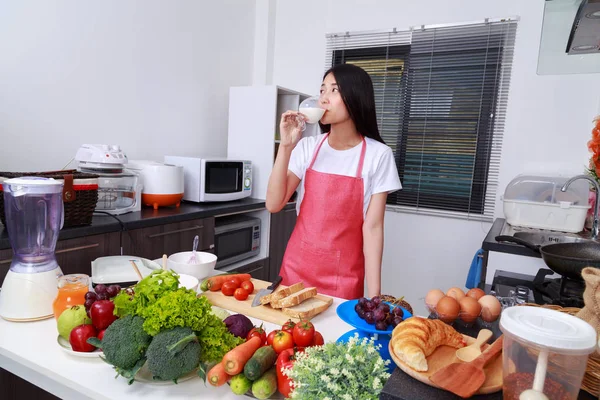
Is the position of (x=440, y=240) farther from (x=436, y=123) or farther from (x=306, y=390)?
(x=306, y=390)

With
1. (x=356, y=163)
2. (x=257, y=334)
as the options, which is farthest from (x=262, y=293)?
(x=356, y=163)

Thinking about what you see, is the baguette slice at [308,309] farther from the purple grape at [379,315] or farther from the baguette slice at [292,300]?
the purple grape at [379,315]

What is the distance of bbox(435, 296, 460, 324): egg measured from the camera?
0.94 metres

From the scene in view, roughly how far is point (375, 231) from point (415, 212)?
177cm

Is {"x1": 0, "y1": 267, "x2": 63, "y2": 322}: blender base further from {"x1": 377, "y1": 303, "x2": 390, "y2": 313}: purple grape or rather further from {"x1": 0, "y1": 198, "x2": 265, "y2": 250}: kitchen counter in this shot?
{"x1": 377, "y1": 303, "x2": 390, "y2": 313}: purple grape

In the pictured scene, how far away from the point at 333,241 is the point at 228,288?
1.87ft

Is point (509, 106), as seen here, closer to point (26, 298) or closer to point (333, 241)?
point (333, 241)

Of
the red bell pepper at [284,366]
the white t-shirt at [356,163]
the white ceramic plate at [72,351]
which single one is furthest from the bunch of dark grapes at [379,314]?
the white t-shirt at [356,163]

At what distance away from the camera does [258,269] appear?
304 centimetres

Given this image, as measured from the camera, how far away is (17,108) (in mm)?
2010

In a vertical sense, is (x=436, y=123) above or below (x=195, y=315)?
above

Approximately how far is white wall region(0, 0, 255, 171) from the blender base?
1.16 m

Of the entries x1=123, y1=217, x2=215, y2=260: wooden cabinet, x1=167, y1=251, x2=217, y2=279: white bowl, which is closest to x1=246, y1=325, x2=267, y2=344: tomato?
x1=167, y1=251, x2=217, y2=279: white bowl

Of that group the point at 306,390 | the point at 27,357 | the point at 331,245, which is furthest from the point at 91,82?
the point at 306,390
